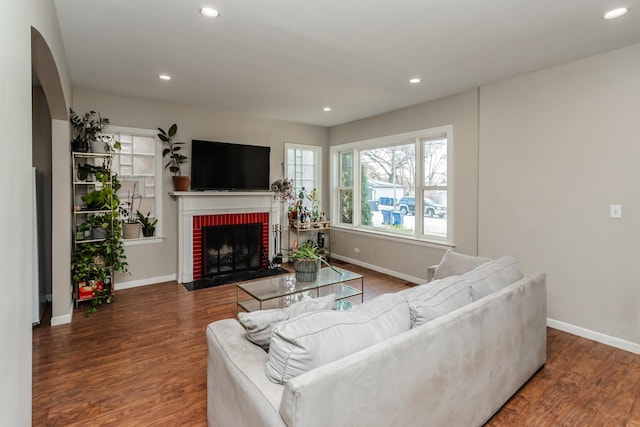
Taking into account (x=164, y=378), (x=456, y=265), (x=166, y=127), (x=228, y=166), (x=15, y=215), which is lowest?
(x=164, y=378)

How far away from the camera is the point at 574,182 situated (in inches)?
126

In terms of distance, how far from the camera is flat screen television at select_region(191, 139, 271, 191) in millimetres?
4980

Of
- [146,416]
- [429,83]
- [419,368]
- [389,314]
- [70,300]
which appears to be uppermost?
[429,83]

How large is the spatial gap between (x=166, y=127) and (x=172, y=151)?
1.10ft

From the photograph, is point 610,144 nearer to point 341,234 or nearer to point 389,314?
point 389,314

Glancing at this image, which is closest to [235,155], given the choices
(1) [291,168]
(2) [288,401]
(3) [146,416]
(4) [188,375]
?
(1) [291,168]

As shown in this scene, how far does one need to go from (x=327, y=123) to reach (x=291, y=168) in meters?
1.03

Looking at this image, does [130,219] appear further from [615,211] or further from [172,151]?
[615,211]

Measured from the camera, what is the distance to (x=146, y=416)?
Result: 2.06 meters

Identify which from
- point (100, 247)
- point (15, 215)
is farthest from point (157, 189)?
point (15, 215)

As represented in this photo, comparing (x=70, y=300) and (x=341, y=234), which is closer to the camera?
(x=70, y=300)

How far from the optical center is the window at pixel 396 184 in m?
4.65

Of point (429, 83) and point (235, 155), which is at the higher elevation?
point (429, 83)

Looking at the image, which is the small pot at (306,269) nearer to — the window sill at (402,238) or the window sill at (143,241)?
the window sill at (402,238)
